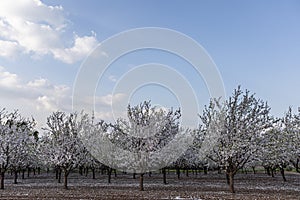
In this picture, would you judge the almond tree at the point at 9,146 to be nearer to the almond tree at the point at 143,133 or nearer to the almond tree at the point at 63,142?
the almond tree at the point at 63,142

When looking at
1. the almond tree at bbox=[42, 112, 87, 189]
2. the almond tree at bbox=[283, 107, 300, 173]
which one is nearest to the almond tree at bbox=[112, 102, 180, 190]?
the almond tree at bbox=[42, 112, 87, 189]

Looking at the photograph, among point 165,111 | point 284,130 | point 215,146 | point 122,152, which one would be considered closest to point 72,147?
point 122,152

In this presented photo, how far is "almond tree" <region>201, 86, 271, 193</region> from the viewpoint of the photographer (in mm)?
26684

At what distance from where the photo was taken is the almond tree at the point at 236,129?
87.5 feet

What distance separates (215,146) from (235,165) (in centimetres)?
251

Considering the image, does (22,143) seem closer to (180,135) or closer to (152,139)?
(152,139)

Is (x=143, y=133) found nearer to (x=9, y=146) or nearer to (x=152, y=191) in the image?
(x=152, y=191)

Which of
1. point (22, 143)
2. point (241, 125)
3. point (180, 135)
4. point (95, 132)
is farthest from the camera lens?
point (95, 132)

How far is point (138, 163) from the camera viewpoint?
1233 inches

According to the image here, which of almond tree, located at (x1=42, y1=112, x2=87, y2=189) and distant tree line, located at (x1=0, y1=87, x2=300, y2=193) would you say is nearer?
distant tree line, located at (x1=0, y1=87, x2=300, y2=193)

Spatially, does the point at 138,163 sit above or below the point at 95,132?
below

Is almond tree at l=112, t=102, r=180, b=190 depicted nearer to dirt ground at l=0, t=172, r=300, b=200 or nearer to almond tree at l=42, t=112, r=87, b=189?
dirt ground at l=0, t=172, r=300, b=200

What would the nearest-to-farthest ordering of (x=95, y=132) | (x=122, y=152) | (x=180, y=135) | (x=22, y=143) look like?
(x=122, y=152) < (x=22, y=143) < (x=180, y=135) < (x=95, y=132)

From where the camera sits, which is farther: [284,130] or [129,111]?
[284,130]
